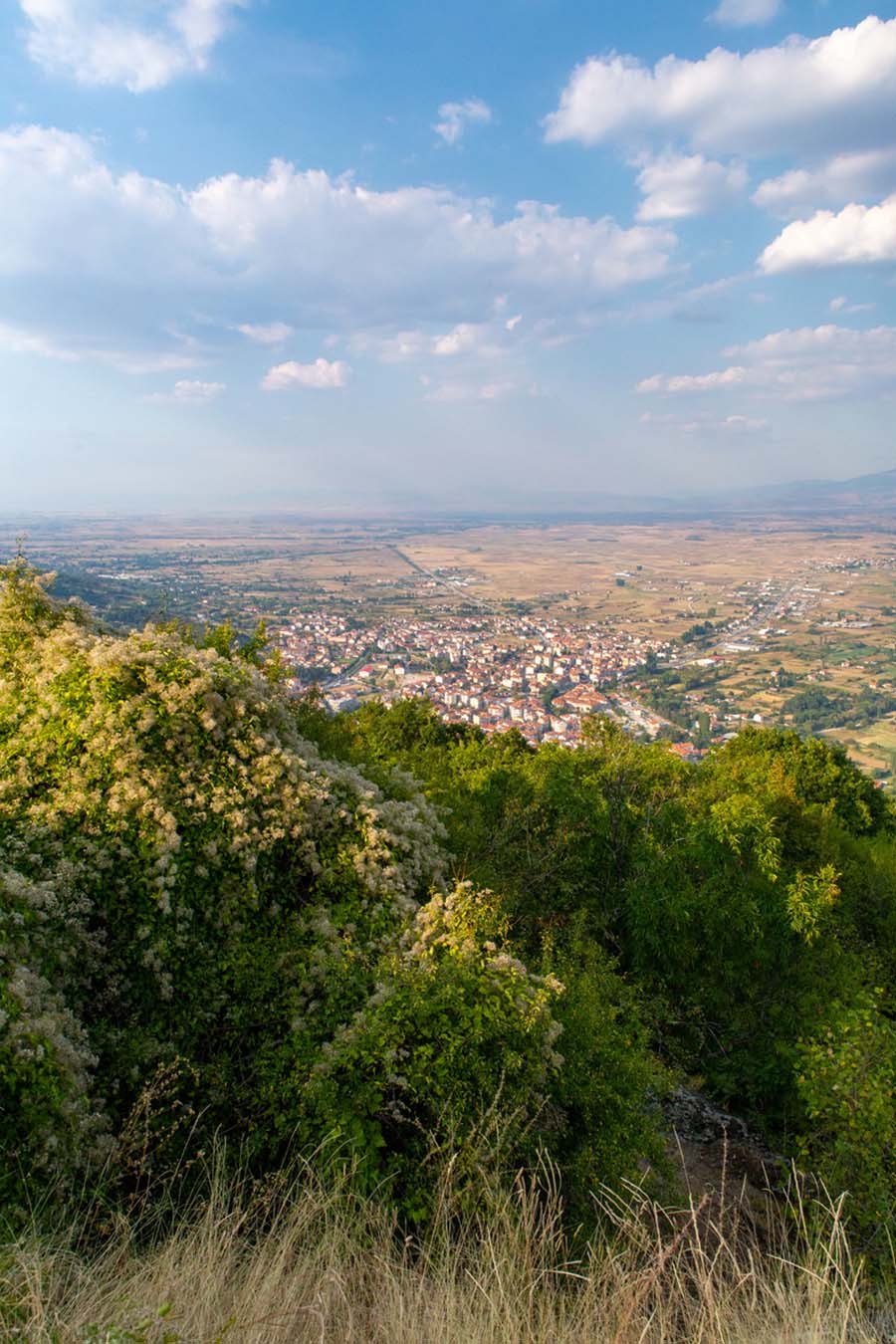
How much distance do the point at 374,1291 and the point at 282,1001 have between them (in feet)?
9.62

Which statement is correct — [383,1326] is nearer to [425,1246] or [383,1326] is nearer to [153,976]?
[425,1246]

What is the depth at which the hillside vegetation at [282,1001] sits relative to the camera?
17.0 ft

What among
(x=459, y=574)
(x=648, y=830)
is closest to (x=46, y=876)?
(x=648, y=830)

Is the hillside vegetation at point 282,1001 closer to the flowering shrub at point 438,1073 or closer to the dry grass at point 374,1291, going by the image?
the flowering shrub at point 438,1073

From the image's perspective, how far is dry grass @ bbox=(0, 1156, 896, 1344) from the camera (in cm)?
349

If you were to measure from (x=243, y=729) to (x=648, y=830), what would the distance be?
8.60 m

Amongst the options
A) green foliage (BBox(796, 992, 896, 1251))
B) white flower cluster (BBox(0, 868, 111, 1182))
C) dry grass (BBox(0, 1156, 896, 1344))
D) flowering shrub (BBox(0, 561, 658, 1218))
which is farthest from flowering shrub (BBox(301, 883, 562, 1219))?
green foliage (BBox(796, 992, 896, 1251))

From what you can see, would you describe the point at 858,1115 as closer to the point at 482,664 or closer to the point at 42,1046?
the point at 42,1046

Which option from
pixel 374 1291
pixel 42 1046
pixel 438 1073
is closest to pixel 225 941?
pixel 42 1046

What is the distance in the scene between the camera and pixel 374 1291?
4.00 metres

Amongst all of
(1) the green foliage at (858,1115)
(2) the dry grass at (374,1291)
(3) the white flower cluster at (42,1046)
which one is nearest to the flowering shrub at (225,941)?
(3) the white flower cluster at (42,1046)

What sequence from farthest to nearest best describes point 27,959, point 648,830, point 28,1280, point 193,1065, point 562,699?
point 562,699, point 648,830, point 193,1065, point 27,959, point 28,1280

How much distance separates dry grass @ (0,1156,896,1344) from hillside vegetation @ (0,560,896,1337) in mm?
421

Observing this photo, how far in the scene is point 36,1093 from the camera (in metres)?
4.75
